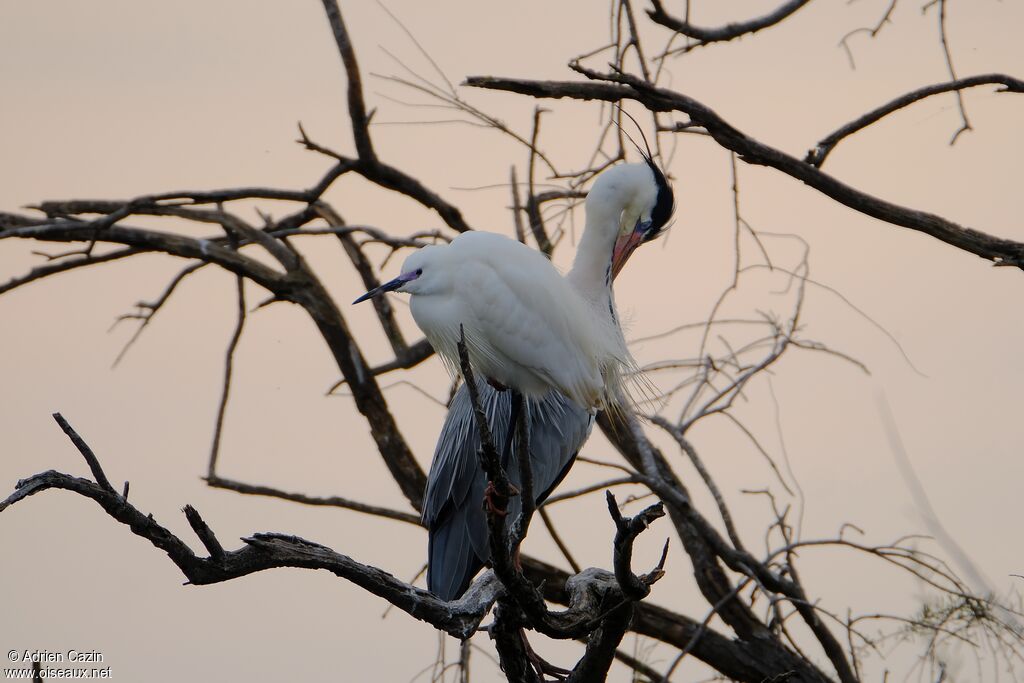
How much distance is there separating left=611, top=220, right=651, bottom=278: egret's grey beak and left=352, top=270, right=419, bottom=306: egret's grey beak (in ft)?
2.77

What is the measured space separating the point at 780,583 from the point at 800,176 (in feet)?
6.50

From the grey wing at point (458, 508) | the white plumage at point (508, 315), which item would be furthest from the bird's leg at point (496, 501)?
the grey wing at point (458, 508)

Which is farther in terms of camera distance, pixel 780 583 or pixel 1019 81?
pixel 780 583

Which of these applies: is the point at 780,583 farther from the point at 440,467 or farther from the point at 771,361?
the point at 440,467

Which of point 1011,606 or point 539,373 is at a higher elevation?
point 539,373

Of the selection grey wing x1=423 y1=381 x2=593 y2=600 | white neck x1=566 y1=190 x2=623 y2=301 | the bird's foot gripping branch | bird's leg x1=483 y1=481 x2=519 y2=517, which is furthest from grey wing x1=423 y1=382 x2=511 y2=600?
bird's leg x1=483 y1=481 x2=519 y2=517

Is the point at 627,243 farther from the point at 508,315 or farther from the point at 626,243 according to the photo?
the point at 508,315

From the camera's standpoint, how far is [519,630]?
119 inches

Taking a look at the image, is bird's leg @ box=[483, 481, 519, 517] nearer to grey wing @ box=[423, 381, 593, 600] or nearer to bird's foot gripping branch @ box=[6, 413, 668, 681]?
bird's foot gripping branch @ box=[6, 413, 668, 681]

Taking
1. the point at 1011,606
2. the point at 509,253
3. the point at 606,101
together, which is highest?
the point at 606,101

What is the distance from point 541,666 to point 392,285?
3.59 ft

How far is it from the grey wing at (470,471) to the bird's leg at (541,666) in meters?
0.78

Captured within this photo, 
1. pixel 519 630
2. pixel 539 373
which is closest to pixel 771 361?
pixel 539 373

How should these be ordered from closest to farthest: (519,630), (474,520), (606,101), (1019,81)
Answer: (519,630) < (1019,81) < (606,101) < (474,520)
